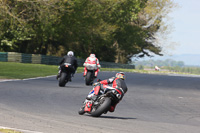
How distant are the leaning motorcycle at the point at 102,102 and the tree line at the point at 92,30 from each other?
32.7 meters

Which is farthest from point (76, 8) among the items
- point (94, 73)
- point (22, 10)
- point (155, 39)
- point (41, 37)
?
point (94, 73)

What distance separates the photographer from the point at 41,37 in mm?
56875

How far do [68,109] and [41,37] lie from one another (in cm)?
4446

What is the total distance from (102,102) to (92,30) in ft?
177

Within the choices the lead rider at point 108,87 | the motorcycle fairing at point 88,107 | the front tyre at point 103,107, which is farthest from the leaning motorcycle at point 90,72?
the front tyre at point 103,107

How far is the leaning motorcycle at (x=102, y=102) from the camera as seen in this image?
11195 millimetres

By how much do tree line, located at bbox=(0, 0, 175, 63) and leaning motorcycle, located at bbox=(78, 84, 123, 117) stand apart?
107 feet

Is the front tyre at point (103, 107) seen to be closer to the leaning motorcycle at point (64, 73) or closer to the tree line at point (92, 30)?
the leaning motorcycle at point (64, 73)

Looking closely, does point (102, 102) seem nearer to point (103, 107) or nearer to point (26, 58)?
point (103, 107)

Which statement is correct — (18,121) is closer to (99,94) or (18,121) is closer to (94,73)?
(99,94)

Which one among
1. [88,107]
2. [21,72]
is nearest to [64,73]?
[88,107]

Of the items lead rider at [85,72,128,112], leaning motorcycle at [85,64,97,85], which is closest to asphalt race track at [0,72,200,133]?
lead rider at [85,72,128,112]

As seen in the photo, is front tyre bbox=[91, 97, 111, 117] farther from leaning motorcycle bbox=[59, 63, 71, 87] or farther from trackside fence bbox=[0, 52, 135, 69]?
trackside fence bbox=[0, 52, 135, 69]

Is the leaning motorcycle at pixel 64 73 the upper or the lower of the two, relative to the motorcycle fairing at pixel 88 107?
upper
